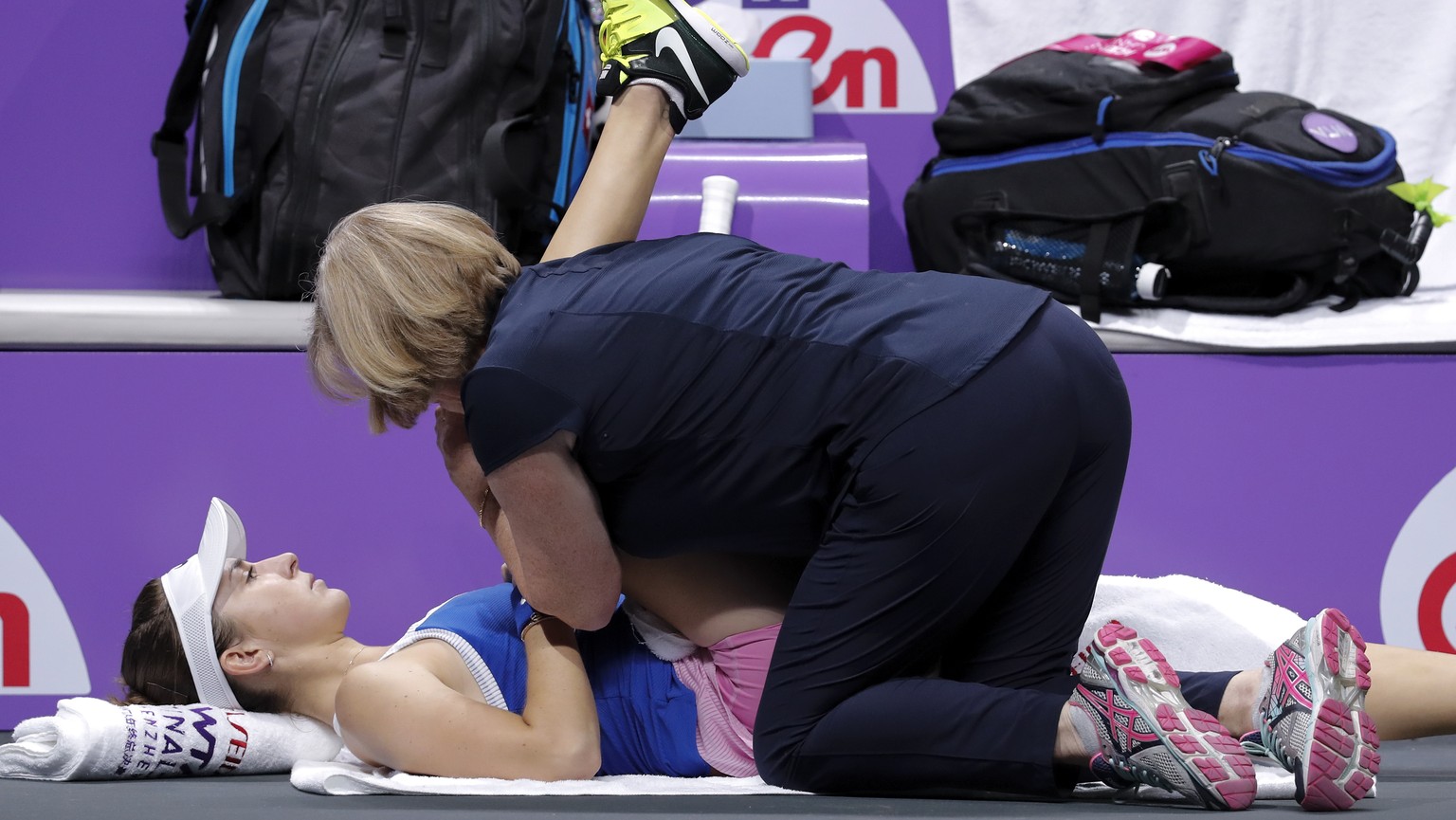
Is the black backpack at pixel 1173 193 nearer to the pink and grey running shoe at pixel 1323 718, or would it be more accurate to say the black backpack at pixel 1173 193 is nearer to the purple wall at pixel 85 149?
the pink and grey running shoe at pixel 1323 718

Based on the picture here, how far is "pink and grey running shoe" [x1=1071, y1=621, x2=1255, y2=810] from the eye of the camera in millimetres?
1042

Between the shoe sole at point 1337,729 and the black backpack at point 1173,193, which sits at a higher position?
the black backpack at point 1173,193

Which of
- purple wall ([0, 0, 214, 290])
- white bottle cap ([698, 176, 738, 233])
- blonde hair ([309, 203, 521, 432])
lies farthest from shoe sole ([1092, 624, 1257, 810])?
purple wall ([0, 0, 214, 290])

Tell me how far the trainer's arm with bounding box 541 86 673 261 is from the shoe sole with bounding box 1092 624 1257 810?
24.5 inches

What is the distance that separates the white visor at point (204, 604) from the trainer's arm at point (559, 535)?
1.38 ft

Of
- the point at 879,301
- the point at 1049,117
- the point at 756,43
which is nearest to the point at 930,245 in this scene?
the point at 1049,117

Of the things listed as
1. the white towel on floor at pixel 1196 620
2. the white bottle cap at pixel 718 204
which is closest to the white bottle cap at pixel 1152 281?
the white towel on floor at pixel 1196 620

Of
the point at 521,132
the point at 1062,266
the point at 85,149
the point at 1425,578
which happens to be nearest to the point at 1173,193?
the point at 1062,266

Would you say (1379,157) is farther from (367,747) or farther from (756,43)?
(367,747)

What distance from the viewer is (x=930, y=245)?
6.99ft

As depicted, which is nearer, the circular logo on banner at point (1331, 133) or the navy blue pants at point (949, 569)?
the navy blue pants at point (949, 569)

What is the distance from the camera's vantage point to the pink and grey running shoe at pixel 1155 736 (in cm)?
104

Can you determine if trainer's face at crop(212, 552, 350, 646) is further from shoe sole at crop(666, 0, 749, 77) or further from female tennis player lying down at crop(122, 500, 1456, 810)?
shoe sole at crop(666, 0, 749, 77)

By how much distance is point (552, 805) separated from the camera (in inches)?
45.7
